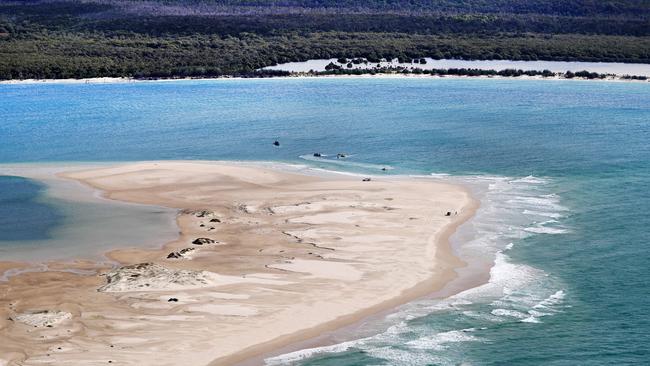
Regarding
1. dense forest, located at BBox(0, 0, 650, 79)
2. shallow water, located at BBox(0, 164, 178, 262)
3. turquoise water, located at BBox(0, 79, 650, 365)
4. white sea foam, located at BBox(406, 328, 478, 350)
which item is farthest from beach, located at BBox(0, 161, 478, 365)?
dense forest, located at BBox(0, 0, 650, 79)

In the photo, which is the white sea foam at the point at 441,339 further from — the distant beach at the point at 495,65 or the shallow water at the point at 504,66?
the shallow water at the point at 504,66

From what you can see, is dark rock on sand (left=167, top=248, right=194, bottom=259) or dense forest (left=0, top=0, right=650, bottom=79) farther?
dense forest (left=0, top=0, right=650, bottom=79)

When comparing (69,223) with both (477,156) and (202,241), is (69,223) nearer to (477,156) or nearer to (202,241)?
(202,241)

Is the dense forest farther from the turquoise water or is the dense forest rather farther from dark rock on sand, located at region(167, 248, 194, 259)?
dark rock on sand, located at region(167, 248, 194, 259)

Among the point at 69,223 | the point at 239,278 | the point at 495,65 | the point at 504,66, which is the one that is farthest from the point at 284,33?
the point at 239,278

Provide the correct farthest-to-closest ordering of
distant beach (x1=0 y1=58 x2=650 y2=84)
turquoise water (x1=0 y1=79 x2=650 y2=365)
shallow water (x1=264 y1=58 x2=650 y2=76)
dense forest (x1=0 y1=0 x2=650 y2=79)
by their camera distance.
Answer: dense forest (x1=0 y1=0 x2=650 y2=79) → shallow water (x1=264 y1=58 x2=650 y2=76) → distant beach (x1=0 y1=58 x2=650 y2=84) → turquoise water (x1=0 y1=79 x2=650 y2=365)

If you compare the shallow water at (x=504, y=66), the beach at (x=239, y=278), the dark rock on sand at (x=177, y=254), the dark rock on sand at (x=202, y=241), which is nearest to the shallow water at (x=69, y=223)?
the beach at (x=239, y=278)
